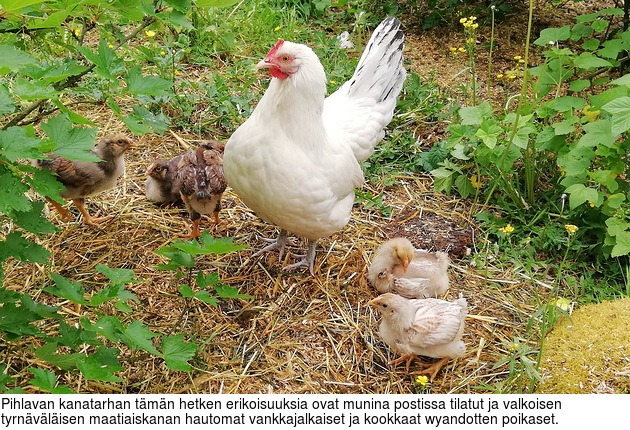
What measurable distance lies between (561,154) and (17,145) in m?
3.26

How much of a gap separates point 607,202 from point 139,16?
2974 millimetres

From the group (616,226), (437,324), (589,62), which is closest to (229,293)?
(437,324)

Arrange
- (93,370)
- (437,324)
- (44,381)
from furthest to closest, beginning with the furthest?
(437,324) → (93,370) → (44,381)

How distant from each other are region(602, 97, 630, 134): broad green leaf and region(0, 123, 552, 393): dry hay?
1109mm

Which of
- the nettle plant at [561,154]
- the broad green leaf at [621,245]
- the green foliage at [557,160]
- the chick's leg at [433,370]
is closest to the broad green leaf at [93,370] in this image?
the chick's leg at [433,370]

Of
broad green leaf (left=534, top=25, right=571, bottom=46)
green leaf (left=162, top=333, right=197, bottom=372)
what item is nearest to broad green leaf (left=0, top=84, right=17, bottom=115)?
green leaf (left=162, top=333, right=197, bottom=372)

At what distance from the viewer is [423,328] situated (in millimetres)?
2850

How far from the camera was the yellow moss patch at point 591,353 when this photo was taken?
103 inches

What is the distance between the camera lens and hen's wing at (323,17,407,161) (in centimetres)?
359

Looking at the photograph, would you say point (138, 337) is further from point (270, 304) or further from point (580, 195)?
point (580, 195)

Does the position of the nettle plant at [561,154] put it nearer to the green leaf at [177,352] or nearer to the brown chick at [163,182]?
the brown chick at [163,182]

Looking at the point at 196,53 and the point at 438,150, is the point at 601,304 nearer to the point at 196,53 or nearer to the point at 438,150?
the point at 438,150

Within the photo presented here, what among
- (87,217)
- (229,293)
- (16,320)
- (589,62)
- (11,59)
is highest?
(11,59)
